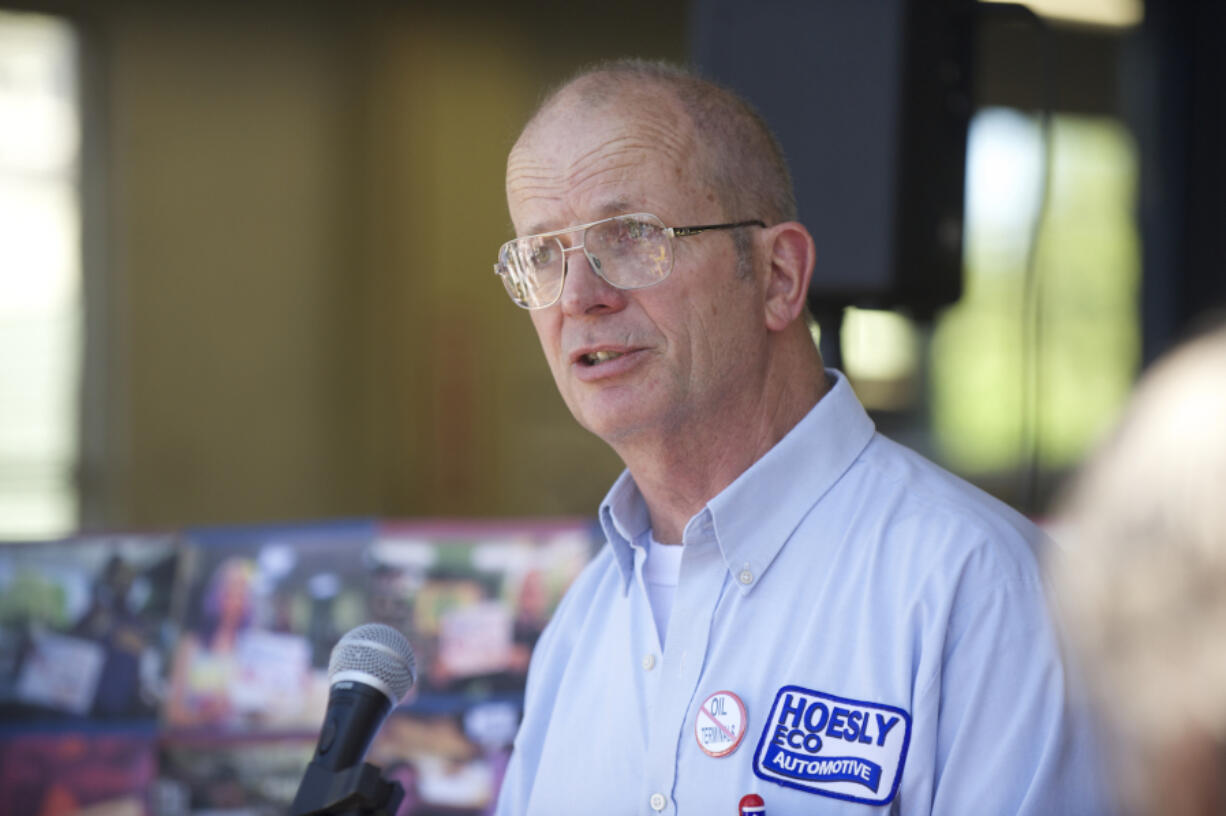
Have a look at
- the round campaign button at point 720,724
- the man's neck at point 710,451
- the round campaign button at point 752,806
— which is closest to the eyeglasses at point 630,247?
the man's neck at point 710,451

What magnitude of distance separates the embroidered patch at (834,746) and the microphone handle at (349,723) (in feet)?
1.43

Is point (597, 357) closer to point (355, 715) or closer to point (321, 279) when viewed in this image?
point (355, 715)

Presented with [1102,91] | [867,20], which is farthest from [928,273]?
[1102,91]

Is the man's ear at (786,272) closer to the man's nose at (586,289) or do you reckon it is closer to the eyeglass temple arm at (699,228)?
the eyeglass temple arm at (699,228)

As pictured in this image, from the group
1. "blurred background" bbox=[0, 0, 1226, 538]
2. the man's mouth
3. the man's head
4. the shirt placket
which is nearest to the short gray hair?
the man's head

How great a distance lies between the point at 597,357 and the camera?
5.18 feet

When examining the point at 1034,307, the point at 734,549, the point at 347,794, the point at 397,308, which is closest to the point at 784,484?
the point at 734,549

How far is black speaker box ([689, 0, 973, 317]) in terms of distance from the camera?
215cm

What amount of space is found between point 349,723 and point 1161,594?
0.83 metres

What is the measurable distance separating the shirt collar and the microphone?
0.43 m

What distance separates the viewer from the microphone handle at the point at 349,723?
111cm

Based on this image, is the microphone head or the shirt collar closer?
the microphone head

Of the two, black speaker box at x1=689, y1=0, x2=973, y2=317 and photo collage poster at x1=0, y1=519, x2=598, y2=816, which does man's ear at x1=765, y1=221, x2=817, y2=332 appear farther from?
photo collage poster at x1=0, y1=519, x2=598, y2=816

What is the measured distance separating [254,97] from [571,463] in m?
2.88
